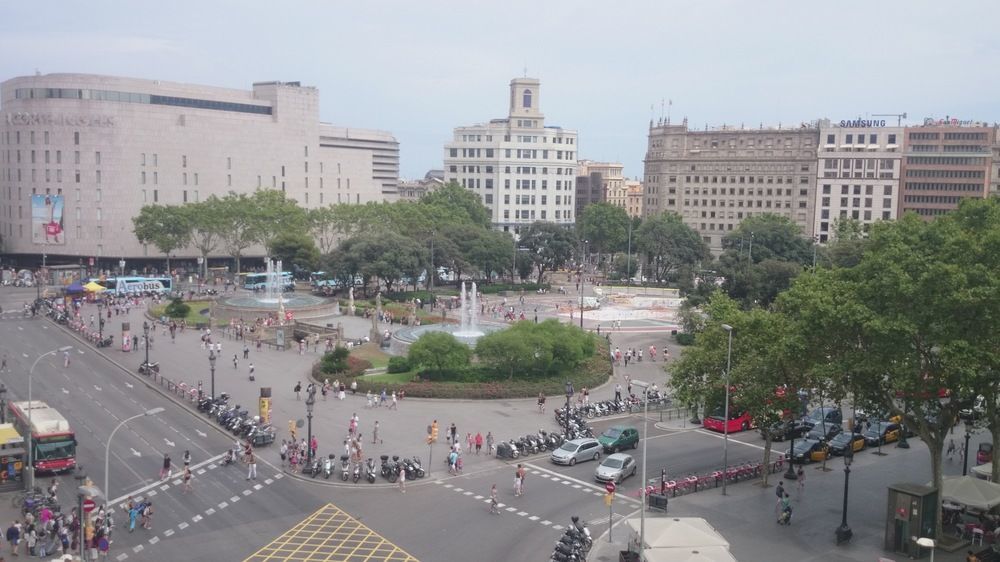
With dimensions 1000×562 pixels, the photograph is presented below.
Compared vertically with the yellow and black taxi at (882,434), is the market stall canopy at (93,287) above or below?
above

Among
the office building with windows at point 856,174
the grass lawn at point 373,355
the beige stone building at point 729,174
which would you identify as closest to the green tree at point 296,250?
the grass lawn at point 373,355

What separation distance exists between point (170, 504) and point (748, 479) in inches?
975

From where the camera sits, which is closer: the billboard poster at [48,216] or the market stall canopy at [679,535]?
the market stall canopy at [679,535]

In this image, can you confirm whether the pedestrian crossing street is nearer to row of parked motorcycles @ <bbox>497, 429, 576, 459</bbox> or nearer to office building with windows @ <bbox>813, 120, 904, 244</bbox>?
row of parked motorcycles @ <bbox>497, 429, 576, 459</bbox>

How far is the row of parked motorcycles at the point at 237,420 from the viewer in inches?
1742

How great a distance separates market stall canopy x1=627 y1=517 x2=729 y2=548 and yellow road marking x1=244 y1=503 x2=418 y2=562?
7.90 meters

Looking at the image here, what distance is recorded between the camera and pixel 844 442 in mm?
45375

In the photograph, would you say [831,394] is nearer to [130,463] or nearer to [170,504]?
[170,504]

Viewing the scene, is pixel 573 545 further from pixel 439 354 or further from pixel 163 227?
pixel 163 227

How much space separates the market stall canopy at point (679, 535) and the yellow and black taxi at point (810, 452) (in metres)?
15.6

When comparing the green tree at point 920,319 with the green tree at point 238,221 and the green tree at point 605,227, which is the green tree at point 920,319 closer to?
the green tree at point 238,221

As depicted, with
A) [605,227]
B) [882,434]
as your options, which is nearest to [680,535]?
[882,434]

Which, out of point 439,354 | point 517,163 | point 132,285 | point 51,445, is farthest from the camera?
point 517,163

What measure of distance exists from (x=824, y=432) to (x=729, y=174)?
120560mm
